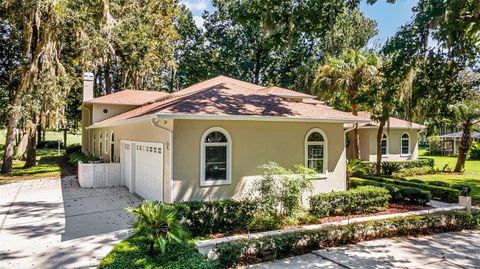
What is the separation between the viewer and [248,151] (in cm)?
977

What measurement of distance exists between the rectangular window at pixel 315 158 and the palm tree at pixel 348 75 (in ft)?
25.2

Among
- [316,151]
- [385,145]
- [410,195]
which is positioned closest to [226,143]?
[316,151]

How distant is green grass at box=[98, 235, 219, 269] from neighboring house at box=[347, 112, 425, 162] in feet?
64.5

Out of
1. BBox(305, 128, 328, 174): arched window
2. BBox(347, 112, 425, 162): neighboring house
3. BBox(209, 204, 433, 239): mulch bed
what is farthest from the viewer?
BBox(347, 112, 425, 162): neighboring house

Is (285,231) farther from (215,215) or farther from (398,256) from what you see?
(398,256)

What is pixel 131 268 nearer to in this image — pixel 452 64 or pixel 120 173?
pixel 452 64

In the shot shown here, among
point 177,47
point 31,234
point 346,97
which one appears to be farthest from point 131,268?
point 177,47

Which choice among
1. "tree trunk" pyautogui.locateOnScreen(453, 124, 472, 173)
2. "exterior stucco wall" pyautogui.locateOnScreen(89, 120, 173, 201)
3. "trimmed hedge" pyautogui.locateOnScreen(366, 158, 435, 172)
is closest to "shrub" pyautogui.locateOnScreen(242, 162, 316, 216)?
"exterior stucco wall" pyautogui.locateOnScreen(89, 120, 173, 201)

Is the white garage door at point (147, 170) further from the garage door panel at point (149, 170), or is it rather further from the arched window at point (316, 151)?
the arched window at point (316, 151)

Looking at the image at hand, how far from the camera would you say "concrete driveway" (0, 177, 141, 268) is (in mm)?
6621

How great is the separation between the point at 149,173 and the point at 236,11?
19.8 ft

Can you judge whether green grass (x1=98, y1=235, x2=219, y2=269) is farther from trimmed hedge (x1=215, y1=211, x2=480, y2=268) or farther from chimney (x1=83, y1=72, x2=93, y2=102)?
chimney (x1=83, y1=72, x2=93, y2=102)

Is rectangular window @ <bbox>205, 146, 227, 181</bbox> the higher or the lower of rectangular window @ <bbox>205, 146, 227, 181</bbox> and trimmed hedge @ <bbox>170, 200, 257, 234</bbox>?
the higher

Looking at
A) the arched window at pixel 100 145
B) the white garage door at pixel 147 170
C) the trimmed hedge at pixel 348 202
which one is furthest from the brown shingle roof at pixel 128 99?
the trimmed hedge at pixel 348 202
